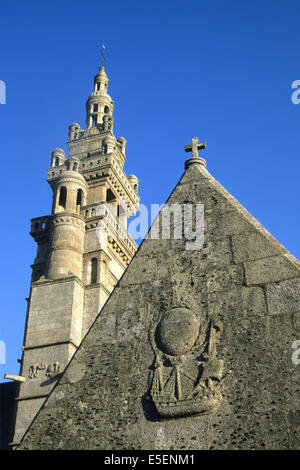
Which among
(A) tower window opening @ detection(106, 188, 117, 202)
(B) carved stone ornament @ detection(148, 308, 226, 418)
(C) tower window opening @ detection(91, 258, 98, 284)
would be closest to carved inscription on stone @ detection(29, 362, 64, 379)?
(C) tower window opening @ detection(91, 258, 98, 284)

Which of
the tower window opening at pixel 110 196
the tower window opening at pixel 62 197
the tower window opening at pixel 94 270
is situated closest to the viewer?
the tower window opening at pixel 94 270

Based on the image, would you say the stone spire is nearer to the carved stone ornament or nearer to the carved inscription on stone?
the carved inscription on stone

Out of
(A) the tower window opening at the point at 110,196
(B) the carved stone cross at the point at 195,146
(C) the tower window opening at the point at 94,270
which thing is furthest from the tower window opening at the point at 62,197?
(B) the carved stone cross at the point at 195,146

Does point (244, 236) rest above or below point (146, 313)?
above

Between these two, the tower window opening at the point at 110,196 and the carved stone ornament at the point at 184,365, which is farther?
the tower window opening at the point at 110,196

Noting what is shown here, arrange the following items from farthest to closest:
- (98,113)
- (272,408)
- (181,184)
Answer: (98,113) < (181,184) < (272,408)

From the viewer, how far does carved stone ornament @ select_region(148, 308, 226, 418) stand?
3547 millimetres

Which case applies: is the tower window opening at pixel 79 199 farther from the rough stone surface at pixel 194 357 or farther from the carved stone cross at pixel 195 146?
the rough stone surface at pixel 194 357

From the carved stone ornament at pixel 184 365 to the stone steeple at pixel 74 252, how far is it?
1823cm

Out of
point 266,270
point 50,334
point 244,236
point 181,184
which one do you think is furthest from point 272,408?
point 50,334

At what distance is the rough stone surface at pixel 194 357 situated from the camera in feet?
11.3

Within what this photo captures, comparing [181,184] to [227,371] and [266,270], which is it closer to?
[266,270]

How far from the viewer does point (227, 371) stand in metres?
3.59
